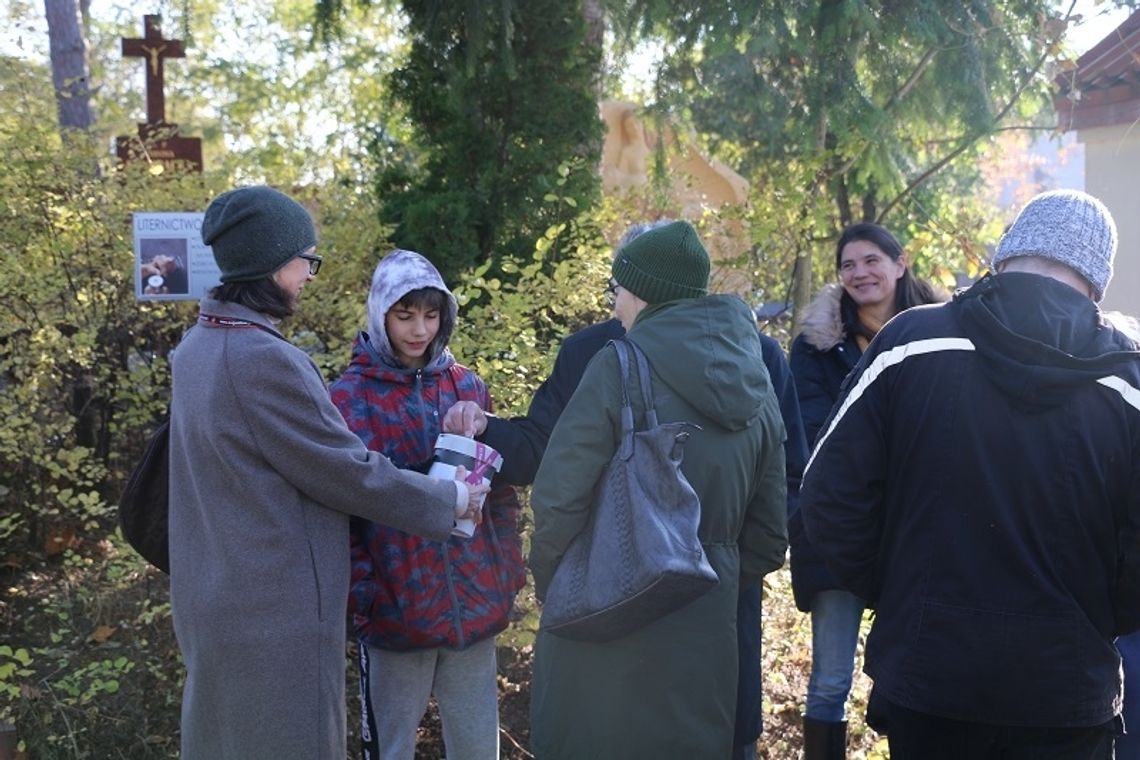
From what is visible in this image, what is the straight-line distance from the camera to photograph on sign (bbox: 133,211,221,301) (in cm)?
503

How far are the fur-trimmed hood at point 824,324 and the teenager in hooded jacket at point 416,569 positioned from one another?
4.27ft

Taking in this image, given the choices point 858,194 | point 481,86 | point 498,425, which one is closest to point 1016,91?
point 858,194

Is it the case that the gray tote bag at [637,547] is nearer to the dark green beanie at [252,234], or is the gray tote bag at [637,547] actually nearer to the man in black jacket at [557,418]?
the man in black jacket at [557,418]

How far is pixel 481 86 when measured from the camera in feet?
18.8

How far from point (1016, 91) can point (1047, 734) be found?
480 cm

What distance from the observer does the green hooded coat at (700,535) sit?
2.80 metres

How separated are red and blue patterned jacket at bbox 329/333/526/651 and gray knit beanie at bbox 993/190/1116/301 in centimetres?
161

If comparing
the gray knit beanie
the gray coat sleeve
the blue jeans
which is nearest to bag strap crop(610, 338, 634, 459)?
the gray coat sleeve

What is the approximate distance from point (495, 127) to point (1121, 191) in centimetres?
625

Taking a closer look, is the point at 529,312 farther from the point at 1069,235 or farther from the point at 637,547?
the point at 1069,235

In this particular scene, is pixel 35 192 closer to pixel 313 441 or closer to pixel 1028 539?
pixel 313 441

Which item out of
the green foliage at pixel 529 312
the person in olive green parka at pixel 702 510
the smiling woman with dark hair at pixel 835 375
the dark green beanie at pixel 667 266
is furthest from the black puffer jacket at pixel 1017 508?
the green foliage at pixel 529 312

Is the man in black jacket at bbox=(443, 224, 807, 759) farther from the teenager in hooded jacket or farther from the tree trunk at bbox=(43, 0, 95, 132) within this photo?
the tree trunk at bbox=(43, 0, 95, 132)

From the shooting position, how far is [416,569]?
3.31 m
